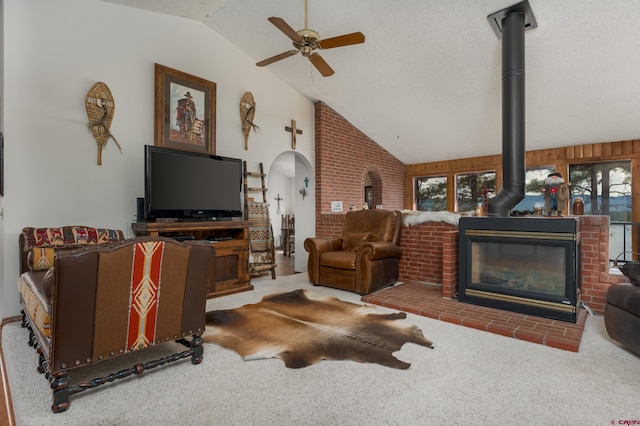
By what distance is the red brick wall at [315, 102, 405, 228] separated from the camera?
583 cm

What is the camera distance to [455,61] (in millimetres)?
4207

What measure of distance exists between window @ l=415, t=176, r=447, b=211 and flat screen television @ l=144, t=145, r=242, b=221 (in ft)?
15.8

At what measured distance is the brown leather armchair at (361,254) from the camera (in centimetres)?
379

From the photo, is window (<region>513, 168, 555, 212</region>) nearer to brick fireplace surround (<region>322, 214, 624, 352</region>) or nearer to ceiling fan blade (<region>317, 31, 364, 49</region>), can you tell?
brick fireplace surround (<region>322, 214, 624, 352</region>)

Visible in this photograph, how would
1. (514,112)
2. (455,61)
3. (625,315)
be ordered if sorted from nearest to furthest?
1. (625,315)
2. (514,112)
3. (455,61)

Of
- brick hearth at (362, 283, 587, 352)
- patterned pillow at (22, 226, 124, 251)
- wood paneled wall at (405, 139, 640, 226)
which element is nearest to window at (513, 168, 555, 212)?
wood paneled wall at (405, 139, 640, 226)

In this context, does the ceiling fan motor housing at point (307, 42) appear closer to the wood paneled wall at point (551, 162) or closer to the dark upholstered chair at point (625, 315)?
the dark upholstered chair at point (625, 315)

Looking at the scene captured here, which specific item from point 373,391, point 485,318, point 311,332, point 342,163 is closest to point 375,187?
point 342,163

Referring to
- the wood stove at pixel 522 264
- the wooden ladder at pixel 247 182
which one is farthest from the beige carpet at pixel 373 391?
the wooden ladder at pixel 247 182

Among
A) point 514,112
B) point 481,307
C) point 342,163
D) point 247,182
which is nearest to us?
point 481,307

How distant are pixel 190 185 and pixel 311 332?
234 centimetres

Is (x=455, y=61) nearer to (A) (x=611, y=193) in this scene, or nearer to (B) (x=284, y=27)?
(B) (x=284, y=27)

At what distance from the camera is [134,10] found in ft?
12.7

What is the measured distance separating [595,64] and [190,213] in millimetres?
5029
